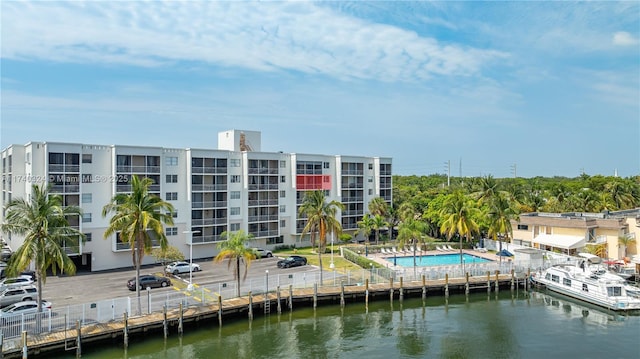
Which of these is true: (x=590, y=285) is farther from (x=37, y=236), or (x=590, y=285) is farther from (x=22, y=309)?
(x=22, y=309)

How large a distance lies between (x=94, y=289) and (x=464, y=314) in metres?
34.0

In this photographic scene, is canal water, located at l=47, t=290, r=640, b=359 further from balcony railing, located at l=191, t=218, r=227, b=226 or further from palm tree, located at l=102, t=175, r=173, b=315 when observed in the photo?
balcony railing, located at l=191, t=218, r=227, b=226

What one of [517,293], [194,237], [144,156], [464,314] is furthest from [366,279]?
[144,156]

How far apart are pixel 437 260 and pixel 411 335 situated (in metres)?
28.5

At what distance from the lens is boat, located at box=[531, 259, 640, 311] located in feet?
140

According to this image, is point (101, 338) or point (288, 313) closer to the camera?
point (101, 338)

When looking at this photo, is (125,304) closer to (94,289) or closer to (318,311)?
(94,289)

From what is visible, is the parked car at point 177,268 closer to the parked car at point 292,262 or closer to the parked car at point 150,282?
the parked car at point 150,282

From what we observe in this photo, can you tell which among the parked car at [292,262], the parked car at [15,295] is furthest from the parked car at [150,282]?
the parked car at [292,262]

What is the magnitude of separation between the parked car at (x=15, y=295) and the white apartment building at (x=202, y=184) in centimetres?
858

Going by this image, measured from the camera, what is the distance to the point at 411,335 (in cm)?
3669

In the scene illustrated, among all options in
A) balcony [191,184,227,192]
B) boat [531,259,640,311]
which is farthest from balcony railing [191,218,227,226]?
boat [531,259,640,311]

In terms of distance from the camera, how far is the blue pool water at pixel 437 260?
61.2m

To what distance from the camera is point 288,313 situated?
137ft
